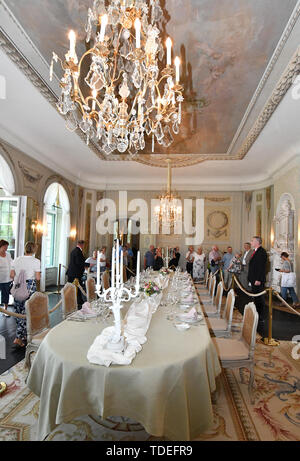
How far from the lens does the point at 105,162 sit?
9945mm

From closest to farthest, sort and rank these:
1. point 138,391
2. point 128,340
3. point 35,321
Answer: point 138,391
point 128,340
point 35,321

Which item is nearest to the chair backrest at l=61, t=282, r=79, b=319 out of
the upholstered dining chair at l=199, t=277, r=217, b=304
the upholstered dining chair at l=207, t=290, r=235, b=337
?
the upholstered dining chair at l=207, t=290, r=235, b=337

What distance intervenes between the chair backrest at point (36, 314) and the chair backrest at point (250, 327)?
98.3 inches

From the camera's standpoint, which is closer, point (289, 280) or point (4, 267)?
point (4, 267)

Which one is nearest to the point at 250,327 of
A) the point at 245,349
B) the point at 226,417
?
the point at 245,349

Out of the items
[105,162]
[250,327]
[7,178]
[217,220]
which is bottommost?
[250,327]

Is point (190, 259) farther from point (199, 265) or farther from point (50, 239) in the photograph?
point (50, 239)

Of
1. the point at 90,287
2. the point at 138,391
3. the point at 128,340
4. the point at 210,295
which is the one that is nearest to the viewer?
the point at 138,391

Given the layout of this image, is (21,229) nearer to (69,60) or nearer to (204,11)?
(69,60)

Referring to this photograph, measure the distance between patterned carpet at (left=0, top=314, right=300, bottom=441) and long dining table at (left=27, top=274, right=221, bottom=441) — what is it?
2.01ft

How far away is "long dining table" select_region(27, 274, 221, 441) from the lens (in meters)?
1.99

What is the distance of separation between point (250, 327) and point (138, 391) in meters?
Result: 1.74

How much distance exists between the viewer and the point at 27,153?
780cm

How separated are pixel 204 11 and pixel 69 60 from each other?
1.88m
